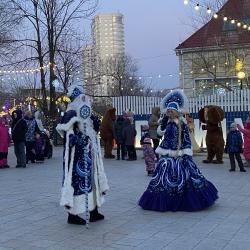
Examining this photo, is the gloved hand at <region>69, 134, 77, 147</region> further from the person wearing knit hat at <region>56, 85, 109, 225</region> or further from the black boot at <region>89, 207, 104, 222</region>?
the black boot at <region>89, 207, 104, 222</region>

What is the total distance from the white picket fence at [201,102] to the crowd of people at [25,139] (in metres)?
4.48

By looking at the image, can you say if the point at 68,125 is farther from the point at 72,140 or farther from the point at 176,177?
the point at 176,177

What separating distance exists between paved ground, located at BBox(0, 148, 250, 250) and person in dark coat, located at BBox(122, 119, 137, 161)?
4801mm

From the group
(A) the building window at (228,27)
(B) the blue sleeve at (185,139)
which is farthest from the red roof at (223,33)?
(B) the blue sleeve at (185,139)

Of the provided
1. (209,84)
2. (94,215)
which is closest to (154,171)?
(94,215)

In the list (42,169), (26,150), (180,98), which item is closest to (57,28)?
(26,150)

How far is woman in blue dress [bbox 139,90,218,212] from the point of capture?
7852mm

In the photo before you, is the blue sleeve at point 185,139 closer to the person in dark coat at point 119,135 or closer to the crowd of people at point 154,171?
the crowd of people at point 154,171

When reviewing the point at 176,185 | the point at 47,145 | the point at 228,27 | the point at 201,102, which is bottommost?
the point at 176,185

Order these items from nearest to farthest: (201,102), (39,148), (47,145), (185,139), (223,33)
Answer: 1. (185,139)
2. (39,148)
3. (47,145)
4. (201,102)
5. (223,33)

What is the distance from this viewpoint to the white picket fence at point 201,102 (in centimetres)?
1822

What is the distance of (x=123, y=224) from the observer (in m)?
7.02

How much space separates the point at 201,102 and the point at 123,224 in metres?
12.3

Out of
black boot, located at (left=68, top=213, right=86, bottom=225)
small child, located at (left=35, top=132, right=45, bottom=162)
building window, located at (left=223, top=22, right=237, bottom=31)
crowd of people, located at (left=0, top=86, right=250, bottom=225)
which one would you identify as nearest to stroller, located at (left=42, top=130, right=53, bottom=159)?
small child, located at (left=35, top=132, right=45, bottom=162)
